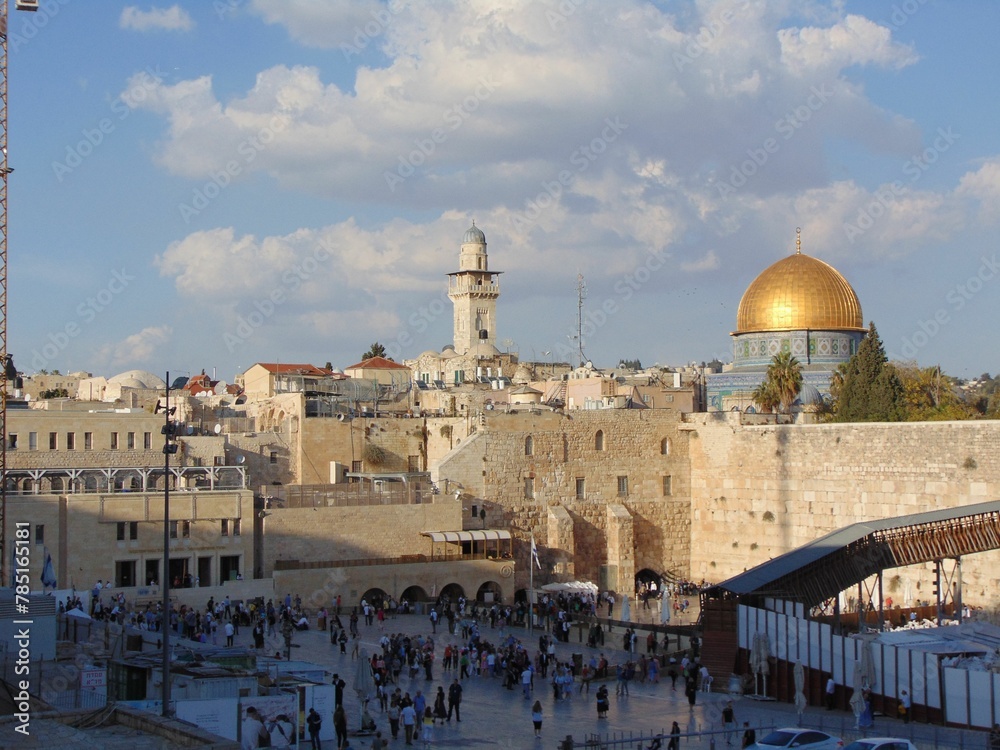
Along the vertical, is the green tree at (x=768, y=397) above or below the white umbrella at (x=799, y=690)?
above

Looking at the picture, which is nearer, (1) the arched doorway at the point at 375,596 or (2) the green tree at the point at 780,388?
(1) the arched doorway at the point at 375,596

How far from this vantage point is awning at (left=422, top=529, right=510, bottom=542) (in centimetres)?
3384

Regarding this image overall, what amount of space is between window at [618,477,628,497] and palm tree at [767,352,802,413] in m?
7.00

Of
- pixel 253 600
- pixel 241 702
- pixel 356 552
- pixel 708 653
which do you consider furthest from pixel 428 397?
pixel 241 702

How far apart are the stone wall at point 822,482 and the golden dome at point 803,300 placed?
1104 cm

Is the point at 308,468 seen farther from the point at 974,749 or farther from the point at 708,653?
the point at 974,749

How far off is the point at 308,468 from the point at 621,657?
15.1 metres

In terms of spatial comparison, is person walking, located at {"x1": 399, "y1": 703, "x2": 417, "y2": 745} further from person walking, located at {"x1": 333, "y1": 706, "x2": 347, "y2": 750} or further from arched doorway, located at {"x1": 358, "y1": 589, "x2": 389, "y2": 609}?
Answer: arched doorway, located at {"x1": 358, "y1": 589, "x2": 389, "y2": 609}

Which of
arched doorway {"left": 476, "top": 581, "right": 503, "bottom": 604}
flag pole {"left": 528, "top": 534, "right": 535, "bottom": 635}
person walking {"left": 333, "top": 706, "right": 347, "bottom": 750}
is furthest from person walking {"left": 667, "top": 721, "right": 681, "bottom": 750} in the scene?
arched doorway {"left": 476, "top": 581, "right": 503, "bottom": 604}

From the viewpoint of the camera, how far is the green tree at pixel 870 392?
38.8 metres

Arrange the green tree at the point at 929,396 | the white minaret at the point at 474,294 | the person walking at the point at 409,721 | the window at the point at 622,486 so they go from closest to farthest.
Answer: the person walking at the point at 409,721 → the window at the point at 622,486 → the green tree at the point at 929,396 → the white minaret at the point at 474,294

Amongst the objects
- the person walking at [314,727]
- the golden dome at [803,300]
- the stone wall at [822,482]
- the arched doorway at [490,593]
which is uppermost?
the golden dome at [803,300]

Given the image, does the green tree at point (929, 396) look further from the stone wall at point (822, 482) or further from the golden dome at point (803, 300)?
the stone wall at point (822, 482)

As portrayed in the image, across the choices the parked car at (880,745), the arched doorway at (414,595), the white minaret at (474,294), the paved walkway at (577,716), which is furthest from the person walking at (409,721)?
the white minaret at (474,294)
